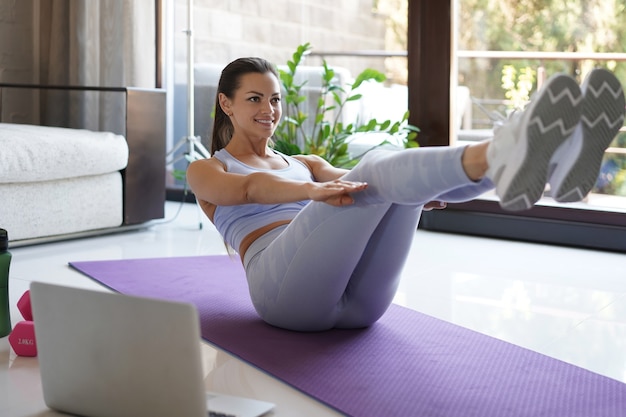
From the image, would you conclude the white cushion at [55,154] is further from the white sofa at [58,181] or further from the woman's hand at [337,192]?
the woman's hand at [337,192]

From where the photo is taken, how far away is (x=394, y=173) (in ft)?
5.62

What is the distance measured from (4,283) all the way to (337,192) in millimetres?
890

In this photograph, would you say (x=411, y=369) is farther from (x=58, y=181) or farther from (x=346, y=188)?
(x=58, y=181)

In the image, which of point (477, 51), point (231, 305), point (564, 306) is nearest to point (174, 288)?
point (231, 305)

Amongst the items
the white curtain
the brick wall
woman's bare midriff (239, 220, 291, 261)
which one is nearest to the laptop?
woman's bare midriff (239, 220, 291, 261)

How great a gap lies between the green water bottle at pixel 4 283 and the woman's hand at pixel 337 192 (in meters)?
0.78

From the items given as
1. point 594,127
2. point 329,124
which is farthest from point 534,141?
point 329,124

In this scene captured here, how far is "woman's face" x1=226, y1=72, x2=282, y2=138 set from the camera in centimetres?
229

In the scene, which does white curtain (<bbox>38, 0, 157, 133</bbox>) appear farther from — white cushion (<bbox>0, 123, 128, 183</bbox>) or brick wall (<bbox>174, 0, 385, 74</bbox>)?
white cushion (<bbox>0, 123, 128, 183</bbox>)

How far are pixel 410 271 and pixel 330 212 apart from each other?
128 cm

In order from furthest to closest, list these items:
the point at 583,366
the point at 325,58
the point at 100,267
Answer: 1. the point at 325,58
2. the point at 100,267
3. the point at 583,366

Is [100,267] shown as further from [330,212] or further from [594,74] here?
[594,74]

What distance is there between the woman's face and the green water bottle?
0.67 m

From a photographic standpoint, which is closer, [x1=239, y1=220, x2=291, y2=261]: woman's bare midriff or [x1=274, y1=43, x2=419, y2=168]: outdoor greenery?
[x1=239, y1=220, x2=291, y2=261]: woman's bare midriff
